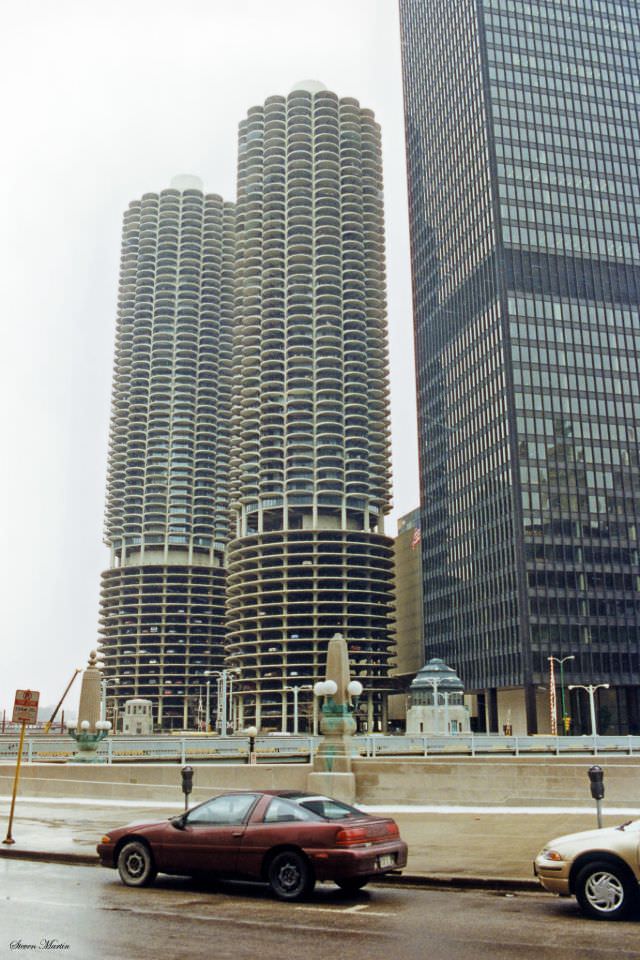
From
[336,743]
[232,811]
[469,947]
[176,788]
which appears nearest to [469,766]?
[336,743]

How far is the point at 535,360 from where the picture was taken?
118438mm

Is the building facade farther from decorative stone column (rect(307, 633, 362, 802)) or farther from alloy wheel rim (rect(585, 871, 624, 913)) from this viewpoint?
alloy wheel rim (rect(585, 871, 624, 913))

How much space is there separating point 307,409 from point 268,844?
151942mm

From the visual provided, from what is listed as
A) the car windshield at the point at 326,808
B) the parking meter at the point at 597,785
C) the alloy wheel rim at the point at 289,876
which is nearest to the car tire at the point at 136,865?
the alloy wheel rim at the point at 289,876

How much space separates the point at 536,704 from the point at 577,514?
23.3m

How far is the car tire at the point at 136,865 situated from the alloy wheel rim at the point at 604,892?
627cm

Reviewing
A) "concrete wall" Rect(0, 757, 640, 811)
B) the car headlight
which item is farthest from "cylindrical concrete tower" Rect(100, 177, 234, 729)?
the car headlight

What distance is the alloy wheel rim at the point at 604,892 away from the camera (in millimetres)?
11523

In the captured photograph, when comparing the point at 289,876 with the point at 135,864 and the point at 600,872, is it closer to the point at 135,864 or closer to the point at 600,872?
the point at 135,864

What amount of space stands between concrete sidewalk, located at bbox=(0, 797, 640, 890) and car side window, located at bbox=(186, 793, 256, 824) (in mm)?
2802

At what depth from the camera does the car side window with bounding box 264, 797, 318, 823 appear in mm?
13141

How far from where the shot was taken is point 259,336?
169875 millimetres

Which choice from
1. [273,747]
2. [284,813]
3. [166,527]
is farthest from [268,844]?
[166,527]

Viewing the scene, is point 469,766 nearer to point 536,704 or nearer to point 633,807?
point 633,807
